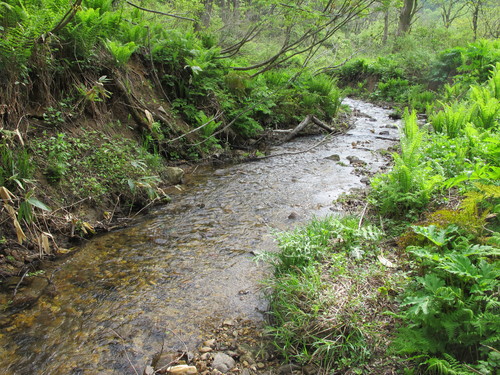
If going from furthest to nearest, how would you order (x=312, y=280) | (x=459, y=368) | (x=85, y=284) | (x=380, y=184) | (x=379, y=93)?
(x=379, y=93) < (x=380, y=184) < (x=85, y=284) < (x=312, y=280) < (x=459, y=368)

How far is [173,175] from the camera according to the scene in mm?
5418

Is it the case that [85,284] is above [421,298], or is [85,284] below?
below

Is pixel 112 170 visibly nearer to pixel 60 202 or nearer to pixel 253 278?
pixel 60 202

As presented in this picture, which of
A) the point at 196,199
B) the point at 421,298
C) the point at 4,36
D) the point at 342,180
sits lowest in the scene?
the point at 342,180

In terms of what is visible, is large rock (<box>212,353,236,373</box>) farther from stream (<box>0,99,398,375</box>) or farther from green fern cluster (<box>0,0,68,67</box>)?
green fern cluster (<box>0,0,68,67</box>)

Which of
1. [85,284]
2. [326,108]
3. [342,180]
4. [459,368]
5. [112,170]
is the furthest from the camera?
[326,108]

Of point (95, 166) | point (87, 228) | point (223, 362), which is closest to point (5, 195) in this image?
point (87, 228)

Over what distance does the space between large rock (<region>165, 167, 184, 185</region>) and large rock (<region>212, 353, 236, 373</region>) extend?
365 cm

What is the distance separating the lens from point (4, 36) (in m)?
3.40

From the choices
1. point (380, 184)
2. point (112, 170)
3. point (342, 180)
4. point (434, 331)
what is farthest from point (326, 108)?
point (434, 331)

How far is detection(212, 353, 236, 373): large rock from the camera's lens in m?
2.07

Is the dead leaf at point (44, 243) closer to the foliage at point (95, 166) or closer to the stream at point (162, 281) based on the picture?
the stream at point (162, 281)

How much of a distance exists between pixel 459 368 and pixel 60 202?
155 inches

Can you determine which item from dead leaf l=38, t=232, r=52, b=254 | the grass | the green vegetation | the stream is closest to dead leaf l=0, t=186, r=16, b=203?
the green vegetation
